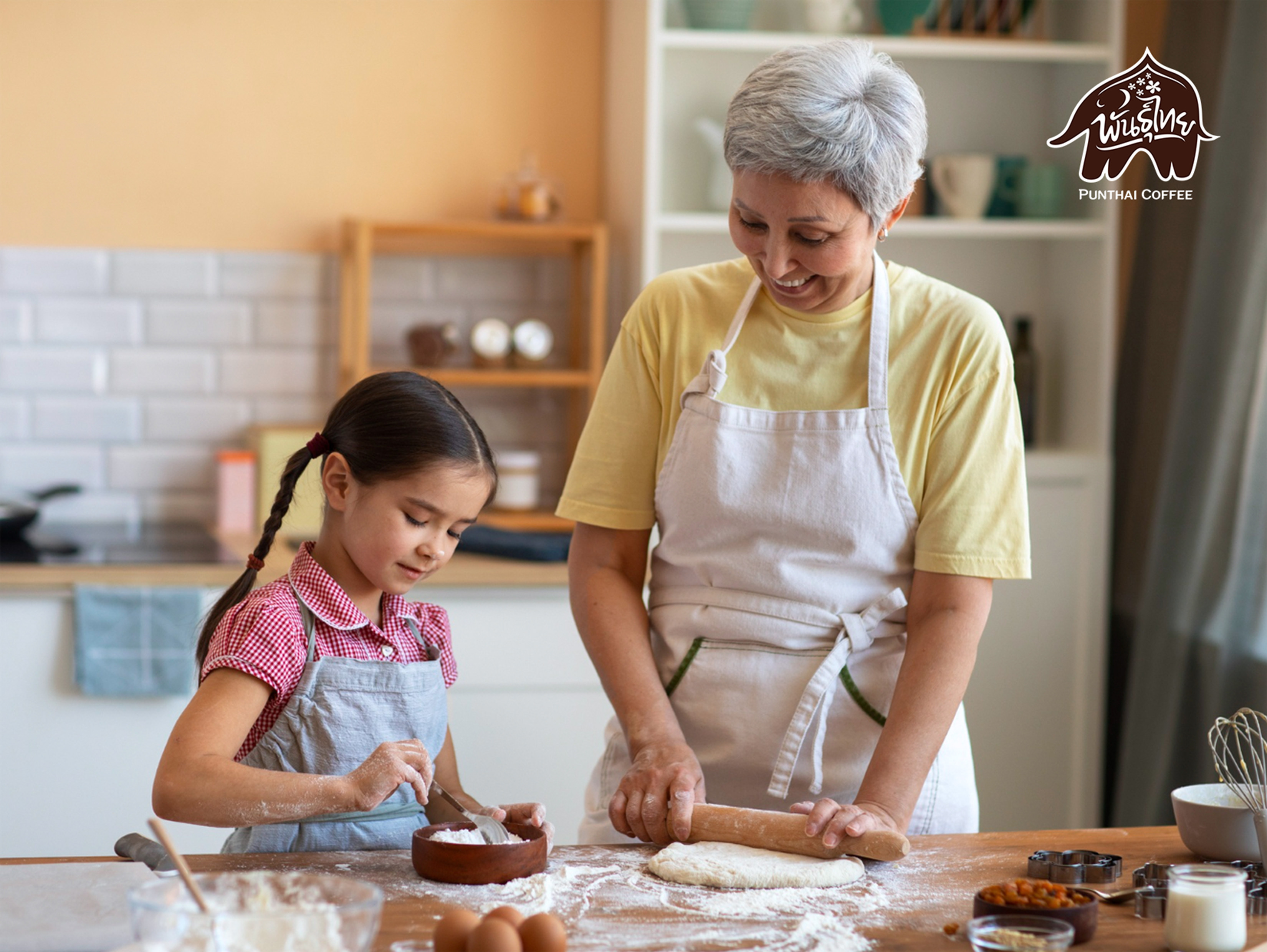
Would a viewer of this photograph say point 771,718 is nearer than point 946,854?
No

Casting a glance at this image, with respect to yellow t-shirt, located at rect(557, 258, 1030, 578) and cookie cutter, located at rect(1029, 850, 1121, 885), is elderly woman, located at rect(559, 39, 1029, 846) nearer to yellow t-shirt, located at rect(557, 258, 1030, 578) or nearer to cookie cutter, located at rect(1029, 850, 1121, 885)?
yellow t-shirt, located at rect(557, 258, 1030, 578)

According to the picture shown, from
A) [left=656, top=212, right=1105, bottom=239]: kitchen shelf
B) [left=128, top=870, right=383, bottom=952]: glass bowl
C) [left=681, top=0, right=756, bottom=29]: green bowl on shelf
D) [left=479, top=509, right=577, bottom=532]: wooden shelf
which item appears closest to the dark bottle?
[left=656, top=212, right=1105, bottom=239]: kitchen shelf

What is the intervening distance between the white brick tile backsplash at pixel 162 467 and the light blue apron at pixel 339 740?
179cm

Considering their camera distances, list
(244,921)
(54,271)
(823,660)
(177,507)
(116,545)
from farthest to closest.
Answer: (177,507) → (54,271) → (116,545) → (823,660) → (244,921)

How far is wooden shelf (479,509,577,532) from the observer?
2.85 metres

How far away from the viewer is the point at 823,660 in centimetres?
146

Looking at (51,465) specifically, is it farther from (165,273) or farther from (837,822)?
(837,822)

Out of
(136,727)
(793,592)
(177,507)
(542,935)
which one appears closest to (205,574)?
(136,727)

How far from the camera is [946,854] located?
4.22ft

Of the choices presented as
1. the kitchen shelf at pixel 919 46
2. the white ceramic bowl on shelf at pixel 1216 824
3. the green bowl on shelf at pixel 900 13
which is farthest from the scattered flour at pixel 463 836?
the green bowl on shelf at pixel 900 13

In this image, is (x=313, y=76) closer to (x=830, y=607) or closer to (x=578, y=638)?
(x=578, y=638)

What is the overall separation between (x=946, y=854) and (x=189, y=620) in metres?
1.54

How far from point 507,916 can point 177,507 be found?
2253 mm

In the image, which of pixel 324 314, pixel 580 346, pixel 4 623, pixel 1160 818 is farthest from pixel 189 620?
pixel 1160 818
